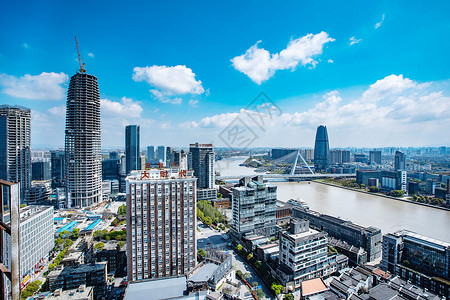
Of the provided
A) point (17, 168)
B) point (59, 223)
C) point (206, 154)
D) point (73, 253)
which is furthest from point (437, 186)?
point (17, 168)

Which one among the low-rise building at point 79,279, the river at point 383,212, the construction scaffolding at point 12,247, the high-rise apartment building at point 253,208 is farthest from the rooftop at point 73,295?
→ the river at point 383,212

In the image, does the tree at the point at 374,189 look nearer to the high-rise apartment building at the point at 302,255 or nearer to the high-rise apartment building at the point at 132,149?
the high-rise apartment building at the point at 302,255

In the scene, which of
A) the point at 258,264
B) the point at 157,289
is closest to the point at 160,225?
the point at 157,289

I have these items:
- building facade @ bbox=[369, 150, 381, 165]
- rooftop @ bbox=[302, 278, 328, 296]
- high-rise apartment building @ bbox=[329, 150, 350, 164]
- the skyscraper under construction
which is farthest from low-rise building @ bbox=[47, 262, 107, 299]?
building facade @ bbox=[369, 150, 381, 165]

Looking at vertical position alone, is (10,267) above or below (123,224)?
above

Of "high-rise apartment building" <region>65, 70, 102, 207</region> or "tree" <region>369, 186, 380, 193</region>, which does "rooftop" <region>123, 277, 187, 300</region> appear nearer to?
"high-rise apartment building" <region>65, 70, 102, 207</region>

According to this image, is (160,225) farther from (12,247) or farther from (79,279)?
(12,247)

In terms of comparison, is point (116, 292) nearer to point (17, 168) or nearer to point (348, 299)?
point (348, 299)
